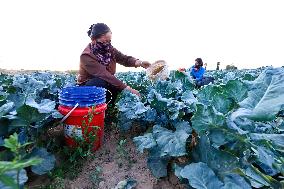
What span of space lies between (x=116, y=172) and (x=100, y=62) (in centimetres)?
194

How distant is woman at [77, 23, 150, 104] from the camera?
4.36 meters

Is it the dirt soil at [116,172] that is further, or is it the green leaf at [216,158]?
the dirt soil at [116,172]

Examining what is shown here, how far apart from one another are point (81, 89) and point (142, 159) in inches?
38.6

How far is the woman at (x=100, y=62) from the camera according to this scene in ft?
14.3

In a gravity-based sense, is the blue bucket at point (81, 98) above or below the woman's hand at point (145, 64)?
below

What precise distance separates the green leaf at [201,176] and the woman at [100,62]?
2.08m

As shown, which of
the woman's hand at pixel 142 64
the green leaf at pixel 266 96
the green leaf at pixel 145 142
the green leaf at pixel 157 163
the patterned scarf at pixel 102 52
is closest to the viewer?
the green leaf at pixel 266 96

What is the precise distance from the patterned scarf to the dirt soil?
4.71 feet

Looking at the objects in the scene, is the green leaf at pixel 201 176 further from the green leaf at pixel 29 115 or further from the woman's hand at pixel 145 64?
the woman's hand at pixel 145 64

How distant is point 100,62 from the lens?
15.2ft

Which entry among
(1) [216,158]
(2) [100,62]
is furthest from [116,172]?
(2) [100,62]

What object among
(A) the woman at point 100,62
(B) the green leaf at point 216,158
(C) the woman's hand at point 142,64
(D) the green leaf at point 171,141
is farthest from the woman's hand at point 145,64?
(B) the green leaf at point 216,158

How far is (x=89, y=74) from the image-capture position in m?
4.63

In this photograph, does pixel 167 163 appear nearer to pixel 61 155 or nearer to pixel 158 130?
pixel 158 130
